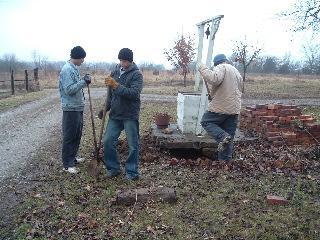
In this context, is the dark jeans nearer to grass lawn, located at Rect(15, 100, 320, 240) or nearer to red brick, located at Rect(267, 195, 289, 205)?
grass lawn, located at Rect(15, 100, 320, 240)

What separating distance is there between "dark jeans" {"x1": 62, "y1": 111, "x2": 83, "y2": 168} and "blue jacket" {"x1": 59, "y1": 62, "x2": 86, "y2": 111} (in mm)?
126

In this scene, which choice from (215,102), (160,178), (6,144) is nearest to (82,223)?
(160,178)

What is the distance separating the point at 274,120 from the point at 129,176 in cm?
469

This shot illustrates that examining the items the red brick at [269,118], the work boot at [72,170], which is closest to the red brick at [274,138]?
the red brick at [269,118]

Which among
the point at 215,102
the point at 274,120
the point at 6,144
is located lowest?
the point at 6,144

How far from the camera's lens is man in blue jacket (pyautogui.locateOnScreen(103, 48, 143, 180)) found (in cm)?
579

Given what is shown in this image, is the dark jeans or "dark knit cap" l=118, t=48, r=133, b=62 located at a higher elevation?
"dark knit cap" l=118, t=48, r=133, b=62

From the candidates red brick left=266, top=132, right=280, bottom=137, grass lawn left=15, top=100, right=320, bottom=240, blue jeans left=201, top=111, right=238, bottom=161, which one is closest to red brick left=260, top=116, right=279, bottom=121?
red brick left=266, top=132, right=280, bottom=137

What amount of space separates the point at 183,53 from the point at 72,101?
80.1 ft

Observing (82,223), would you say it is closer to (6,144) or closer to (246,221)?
(246,221)

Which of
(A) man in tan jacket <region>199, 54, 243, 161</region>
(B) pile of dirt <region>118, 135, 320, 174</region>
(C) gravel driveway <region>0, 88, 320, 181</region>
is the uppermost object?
(A) man in tan jacket <region>199, 54, 243, 161</region>

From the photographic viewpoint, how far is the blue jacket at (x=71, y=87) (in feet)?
20.9

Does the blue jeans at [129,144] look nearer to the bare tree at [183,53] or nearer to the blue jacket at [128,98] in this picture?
the blue jacket at [128,98]

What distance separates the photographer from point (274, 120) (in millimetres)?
9273
